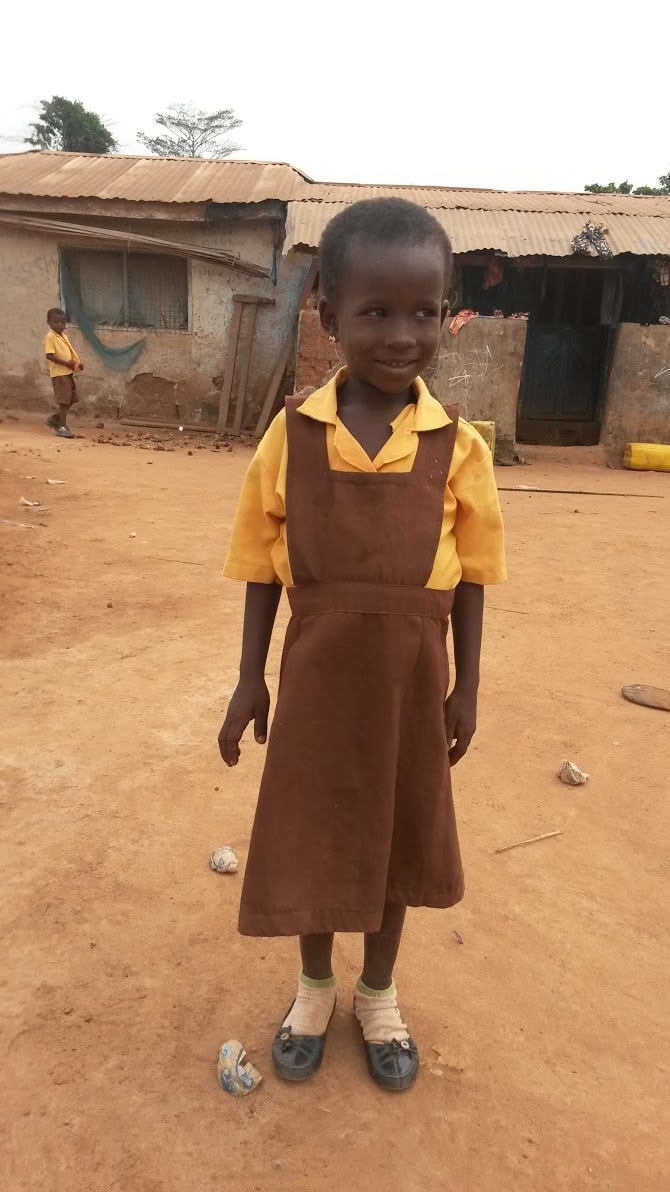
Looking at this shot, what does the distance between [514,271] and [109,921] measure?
10608 mm

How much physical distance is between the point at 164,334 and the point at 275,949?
31.7 feet

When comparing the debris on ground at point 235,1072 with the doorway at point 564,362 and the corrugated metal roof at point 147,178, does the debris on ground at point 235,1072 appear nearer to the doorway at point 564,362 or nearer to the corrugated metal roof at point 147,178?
the corrugated metal roof at point 147,178

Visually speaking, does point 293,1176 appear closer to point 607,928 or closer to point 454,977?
point 454,977

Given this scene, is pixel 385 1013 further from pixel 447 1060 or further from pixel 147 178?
pixel 147 178

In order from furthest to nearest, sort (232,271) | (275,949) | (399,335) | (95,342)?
(95,342) < (232,271) < (275,949) < (399,335)

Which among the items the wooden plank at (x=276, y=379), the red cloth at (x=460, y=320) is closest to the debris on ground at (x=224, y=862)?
the red cloth at (x=460, y=320)

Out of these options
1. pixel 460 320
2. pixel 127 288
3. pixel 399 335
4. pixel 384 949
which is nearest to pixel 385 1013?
pixel 384 949

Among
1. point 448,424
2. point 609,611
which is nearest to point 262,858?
point 448,424

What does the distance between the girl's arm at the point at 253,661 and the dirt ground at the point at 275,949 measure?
594 mm

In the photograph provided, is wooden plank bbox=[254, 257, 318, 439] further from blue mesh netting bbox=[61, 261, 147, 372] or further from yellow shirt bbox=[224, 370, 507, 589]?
yellow shirt bbox=[224, 370, 507, 589]

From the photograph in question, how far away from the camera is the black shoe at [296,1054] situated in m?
1.41

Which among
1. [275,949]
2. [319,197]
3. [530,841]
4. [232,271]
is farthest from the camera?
[232,271]

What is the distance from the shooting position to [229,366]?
10.2m

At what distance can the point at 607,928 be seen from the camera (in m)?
1.82
